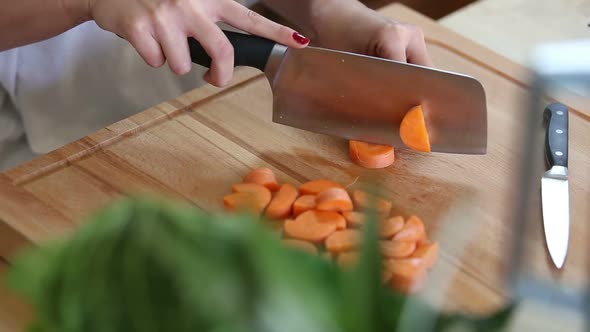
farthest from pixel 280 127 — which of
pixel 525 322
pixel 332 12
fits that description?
pixel 525 322

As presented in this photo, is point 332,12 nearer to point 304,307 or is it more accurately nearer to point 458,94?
point 458,94

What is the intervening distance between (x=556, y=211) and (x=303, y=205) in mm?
313

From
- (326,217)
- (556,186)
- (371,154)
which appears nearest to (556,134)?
(556,186)

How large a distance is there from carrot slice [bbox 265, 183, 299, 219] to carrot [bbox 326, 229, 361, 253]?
0.08 m

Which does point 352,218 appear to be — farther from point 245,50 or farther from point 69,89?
point 69,89

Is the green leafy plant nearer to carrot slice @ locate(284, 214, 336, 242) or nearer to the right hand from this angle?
carrot slice @ locate(284, 214, 336, 242)

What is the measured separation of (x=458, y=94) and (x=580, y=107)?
0.26m

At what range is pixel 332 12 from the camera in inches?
52.1

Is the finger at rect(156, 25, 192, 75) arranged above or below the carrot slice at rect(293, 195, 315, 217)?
above

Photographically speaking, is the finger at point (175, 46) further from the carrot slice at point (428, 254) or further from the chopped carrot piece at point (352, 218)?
the carrot slice at point (428, 254)

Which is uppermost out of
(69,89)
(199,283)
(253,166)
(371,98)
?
(199,283)

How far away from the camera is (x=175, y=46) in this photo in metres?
1.10

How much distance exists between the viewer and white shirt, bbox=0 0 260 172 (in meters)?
1.40

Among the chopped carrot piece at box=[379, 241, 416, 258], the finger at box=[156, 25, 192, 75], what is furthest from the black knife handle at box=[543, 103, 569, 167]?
the finger at box=[156, 25, 192, 75]
